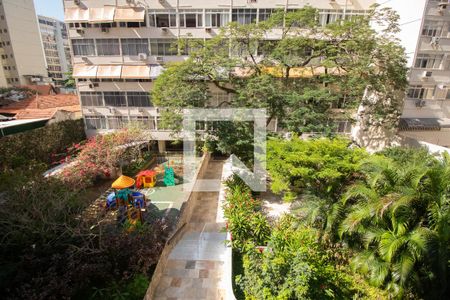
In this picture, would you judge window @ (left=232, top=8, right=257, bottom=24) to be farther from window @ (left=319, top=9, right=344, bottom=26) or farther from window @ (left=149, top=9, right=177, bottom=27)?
window @ (left=319, top=9, right=344, bottom=26)

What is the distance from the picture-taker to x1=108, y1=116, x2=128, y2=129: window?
20.3 meters

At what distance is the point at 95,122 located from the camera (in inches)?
808

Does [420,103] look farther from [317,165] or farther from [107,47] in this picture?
[107,47]

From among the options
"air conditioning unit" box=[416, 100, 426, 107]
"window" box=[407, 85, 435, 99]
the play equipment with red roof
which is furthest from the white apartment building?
"air conditioning unit" box=[416, 100, 426, 107]

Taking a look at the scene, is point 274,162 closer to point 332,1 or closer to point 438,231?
point 438,231

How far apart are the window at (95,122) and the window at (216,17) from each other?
1177cm

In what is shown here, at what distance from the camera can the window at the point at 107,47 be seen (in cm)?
1869

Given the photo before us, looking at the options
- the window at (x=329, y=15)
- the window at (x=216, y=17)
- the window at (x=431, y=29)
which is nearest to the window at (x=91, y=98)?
the window at (x=216, y=17)

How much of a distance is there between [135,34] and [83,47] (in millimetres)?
4400

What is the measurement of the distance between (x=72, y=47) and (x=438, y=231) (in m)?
24.0

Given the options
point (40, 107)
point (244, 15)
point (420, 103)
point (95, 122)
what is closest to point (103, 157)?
point (95, 122)

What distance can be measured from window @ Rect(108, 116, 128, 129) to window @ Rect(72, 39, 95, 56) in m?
5.29

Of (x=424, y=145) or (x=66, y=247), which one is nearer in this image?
(x=66, y=247)

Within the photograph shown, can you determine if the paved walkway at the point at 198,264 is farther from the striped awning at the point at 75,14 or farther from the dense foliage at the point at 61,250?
the striped awning at the point at 75,14
